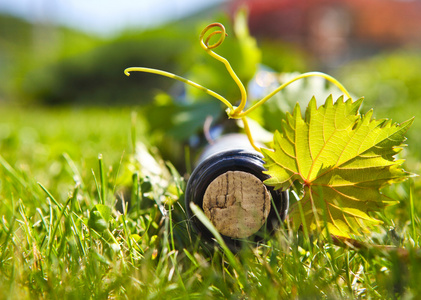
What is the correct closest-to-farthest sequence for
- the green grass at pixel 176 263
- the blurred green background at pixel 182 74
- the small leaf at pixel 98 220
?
the green grass at pixel 176 263 < the small leaf at pixel 98 220 < the blurred green background at pixel 182 74

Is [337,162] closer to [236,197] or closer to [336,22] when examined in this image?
[236,197]

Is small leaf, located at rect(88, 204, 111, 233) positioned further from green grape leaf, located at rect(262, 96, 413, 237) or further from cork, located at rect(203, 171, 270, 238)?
green grape leaf, located at rect(262, 96, 413, 237)

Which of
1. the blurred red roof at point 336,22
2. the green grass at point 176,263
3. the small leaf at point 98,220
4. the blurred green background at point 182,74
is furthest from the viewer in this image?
the blurred red roof at point 336,22

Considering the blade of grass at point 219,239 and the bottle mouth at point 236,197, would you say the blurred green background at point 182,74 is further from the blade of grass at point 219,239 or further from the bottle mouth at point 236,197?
the blade of grass at point 219,239

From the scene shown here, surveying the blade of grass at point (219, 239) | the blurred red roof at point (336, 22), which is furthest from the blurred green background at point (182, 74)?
the blade of grass at point (219, 239)

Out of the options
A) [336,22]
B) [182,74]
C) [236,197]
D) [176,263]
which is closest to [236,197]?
[236,197]

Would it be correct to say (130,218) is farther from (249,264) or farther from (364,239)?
(364,239)
